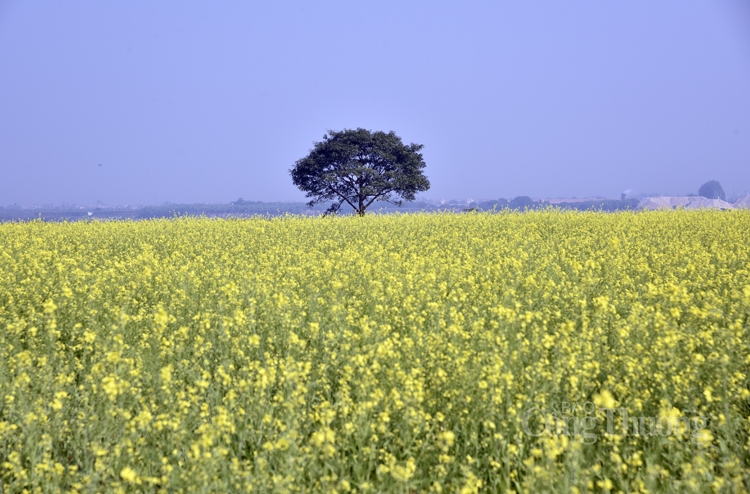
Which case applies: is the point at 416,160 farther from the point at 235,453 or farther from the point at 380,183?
the point at 235,453

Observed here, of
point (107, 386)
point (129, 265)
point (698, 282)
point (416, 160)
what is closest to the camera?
point (107, 386)

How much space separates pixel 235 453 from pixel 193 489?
2.87ft

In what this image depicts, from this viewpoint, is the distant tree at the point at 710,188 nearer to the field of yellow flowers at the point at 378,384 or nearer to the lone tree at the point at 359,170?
the lone tree at the point at 359,170

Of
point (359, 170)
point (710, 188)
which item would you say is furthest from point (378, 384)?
point (710, 188)

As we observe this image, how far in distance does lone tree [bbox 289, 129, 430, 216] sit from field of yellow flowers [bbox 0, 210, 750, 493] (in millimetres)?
31710

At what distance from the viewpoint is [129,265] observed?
344 inches

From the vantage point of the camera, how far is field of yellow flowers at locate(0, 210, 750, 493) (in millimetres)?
3104

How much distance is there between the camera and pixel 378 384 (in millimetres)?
4012

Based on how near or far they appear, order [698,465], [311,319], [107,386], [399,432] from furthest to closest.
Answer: [311,319]
[399,432]
[107,386]
[698,465]

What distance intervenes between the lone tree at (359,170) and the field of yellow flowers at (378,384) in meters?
31.7

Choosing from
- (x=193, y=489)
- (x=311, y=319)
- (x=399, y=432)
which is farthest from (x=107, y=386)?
(x=311, y=319)

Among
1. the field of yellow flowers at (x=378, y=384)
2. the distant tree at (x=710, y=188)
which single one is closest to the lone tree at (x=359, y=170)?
the field of yellow flowers at (x=378, y=384)

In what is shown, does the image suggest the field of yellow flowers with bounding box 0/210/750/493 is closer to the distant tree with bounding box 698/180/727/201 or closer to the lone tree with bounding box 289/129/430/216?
the lone tree with bounding box 289/129/430/216

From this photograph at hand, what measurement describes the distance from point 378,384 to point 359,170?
35.8 metres
